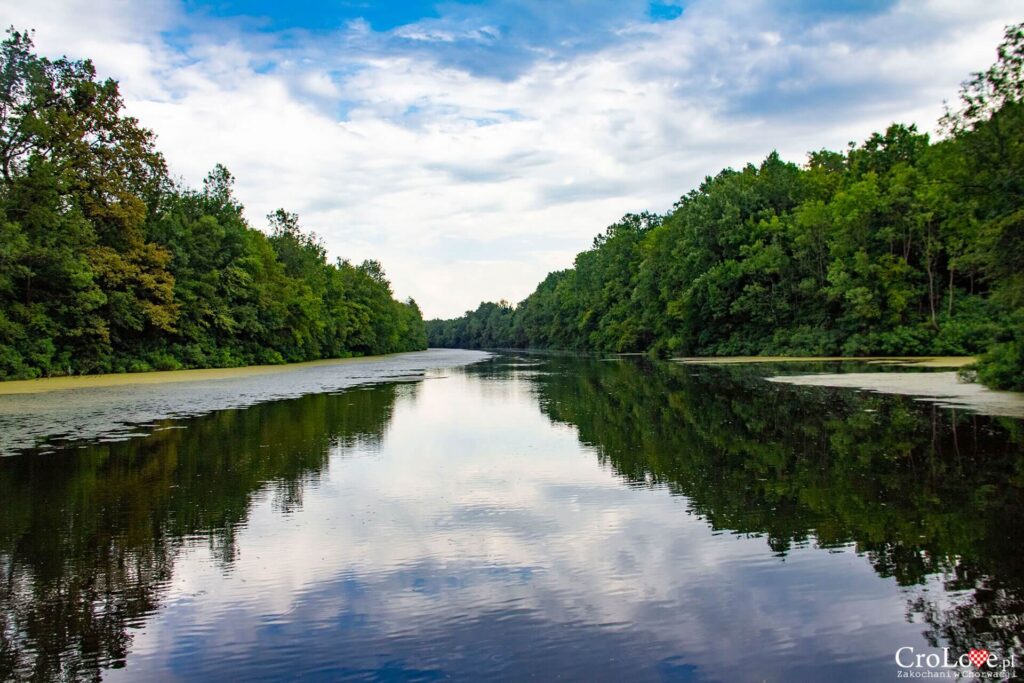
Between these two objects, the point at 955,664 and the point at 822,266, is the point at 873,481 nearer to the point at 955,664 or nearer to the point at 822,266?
the point at 955,664

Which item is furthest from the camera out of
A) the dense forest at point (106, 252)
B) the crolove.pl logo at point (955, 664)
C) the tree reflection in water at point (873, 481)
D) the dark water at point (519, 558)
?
the dense forest at point (106, 252)

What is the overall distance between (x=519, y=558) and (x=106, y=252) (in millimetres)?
42195

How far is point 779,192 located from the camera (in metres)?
62.2

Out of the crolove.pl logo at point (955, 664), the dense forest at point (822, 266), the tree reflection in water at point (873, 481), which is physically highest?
the dense forest at point (822, 266)

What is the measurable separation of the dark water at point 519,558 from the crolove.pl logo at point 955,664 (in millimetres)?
51

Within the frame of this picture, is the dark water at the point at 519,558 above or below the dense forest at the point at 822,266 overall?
below

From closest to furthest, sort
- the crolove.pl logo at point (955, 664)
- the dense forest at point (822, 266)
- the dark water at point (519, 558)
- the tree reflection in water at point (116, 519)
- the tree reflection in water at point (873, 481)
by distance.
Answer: the crolove.pl logo at point (955, 664) → the dark water at point (519, 558) → the tree reflection in water at point (116, 519) → the tree reflection in water at point (873, 481) → the dense forest at point (822, 266)

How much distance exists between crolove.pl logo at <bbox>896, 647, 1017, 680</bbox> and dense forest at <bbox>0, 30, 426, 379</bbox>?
36.7 metres

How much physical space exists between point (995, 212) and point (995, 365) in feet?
12.9

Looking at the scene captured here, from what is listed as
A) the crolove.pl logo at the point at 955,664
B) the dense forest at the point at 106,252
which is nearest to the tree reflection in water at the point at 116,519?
the crolove.pl logo at the point at 955,664

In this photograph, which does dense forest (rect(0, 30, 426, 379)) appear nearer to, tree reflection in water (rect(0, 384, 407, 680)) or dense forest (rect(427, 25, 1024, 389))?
tree reflection in water (rect(0, 384, 407, 680))

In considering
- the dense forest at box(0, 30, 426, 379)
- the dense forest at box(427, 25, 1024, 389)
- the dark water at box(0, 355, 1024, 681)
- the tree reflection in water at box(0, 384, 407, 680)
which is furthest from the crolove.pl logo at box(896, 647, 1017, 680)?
the dense forest at box(0, 30, 426, 379)

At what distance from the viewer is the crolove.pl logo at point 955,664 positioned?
4293mm

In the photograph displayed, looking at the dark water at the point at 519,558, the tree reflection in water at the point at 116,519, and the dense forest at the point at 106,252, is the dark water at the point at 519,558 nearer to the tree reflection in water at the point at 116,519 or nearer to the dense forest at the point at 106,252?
the tree reflection in water at the point at 116,519
